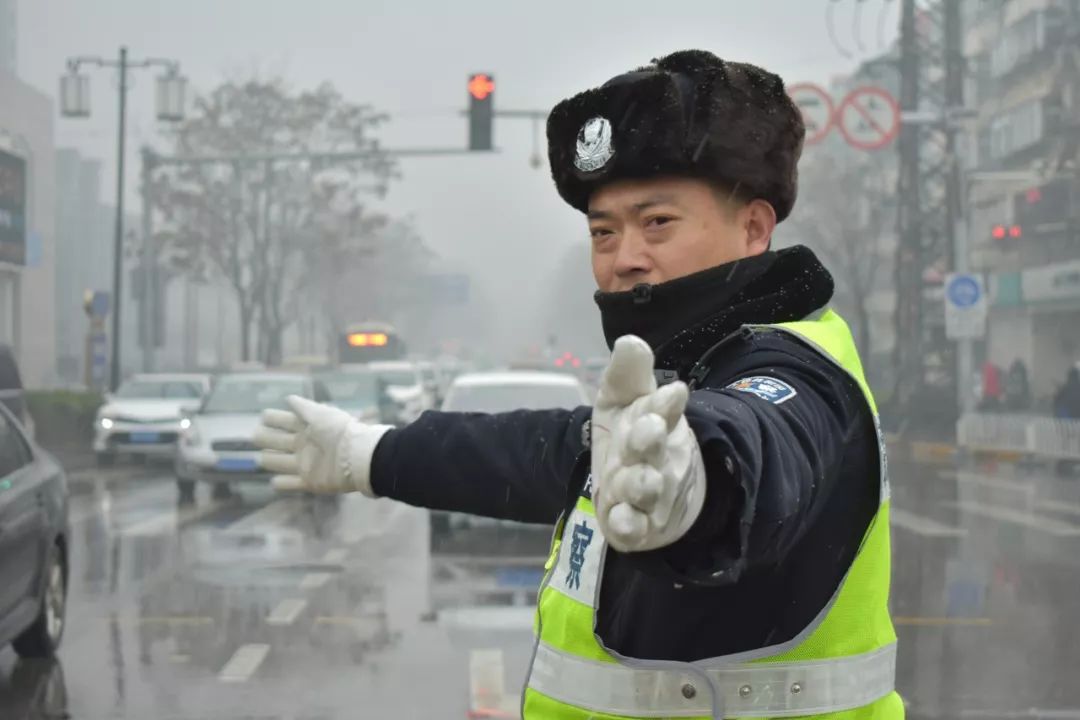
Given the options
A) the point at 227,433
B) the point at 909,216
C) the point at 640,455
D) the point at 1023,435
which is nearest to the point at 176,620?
the point at 640,455

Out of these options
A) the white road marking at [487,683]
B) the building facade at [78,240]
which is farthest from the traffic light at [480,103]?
the building facade at [78,240]

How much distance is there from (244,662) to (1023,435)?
19.1 metres

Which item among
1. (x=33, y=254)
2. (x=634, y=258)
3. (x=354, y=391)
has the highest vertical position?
(x=33, y=254)

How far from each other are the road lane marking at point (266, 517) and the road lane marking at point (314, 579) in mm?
3081

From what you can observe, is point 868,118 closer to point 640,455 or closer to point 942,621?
point 942,621

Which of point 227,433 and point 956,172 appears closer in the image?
point 227,433

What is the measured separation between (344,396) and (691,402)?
22.3 meters

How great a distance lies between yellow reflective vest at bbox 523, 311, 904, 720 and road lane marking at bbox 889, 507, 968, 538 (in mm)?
11815

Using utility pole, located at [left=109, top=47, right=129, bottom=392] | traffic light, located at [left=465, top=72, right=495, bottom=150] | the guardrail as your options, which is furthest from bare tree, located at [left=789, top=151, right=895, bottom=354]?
traffic light, located at [left=465, top=72, right=495, bottom=150]

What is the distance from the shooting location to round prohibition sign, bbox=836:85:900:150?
81.1 feet

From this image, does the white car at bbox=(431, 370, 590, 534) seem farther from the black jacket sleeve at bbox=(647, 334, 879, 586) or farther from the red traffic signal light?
the black jacket sleeve at bbox=(647, 334, 879, 586)

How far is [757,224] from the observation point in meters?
2.15

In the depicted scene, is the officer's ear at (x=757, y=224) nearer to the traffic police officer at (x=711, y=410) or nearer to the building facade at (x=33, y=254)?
the traffic police officer at (x=711, y=410)

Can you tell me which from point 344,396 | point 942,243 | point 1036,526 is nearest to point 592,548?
point 1036,526
